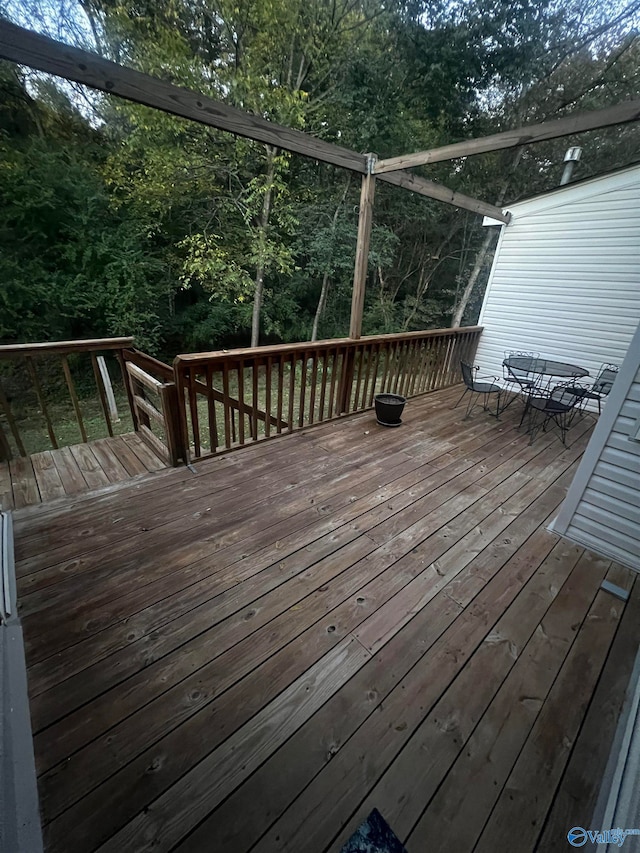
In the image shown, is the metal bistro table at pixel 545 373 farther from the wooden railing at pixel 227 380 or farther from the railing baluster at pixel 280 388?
the railing baluster at pixel 280 388

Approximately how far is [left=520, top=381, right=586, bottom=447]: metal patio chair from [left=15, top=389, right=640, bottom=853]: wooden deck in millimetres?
1527

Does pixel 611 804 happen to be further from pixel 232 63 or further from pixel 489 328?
pixel 232 63

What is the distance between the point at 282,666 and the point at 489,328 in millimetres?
5587

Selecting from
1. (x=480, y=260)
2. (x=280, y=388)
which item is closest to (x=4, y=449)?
(x=280, y=388)

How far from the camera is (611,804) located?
104 centimetres

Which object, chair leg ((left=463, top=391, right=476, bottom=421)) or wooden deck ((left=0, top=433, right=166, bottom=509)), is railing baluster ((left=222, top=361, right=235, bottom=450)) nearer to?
wooden deck ((left=0, top=433, right=166, bottom=509))

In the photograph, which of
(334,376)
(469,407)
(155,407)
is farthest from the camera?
(469,407)

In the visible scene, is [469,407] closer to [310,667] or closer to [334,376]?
[334,376]

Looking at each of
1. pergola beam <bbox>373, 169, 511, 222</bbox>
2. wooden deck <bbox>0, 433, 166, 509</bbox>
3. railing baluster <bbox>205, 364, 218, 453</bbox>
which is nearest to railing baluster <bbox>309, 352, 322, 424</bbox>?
railing baluster <bbox>205, 364, 218, 453</bbox>

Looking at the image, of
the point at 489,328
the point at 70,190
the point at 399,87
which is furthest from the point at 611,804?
the point at 399,87

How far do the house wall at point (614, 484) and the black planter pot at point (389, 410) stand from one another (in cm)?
174

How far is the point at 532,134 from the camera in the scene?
7.77ft

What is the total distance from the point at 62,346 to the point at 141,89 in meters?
1.76

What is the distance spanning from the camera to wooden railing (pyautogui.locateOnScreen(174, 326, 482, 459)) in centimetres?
267
